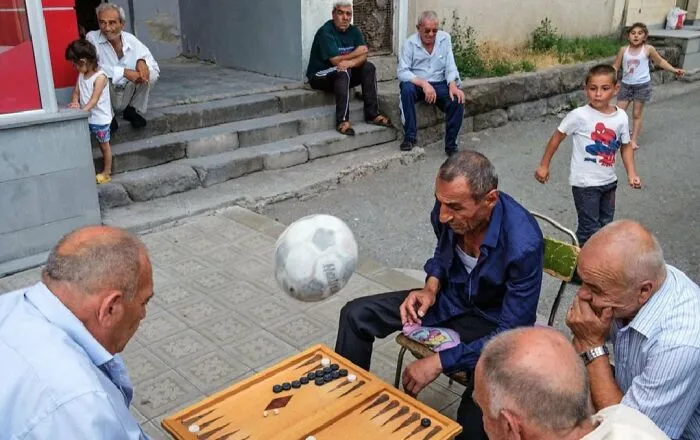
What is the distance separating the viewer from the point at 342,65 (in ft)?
23.3

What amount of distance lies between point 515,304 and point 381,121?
495 cm

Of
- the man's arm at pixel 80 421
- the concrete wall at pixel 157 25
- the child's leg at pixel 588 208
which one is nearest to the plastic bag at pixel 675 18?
the concrete wall at pixel 157 25

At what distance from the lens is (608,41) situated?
450 inches

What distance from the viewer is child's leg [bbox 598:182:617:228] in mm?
4617

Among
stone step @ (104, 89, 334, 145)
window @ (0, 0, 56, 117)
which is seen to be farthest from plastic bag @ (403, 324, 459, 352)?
stone step @ (104, 89, 334, 145)

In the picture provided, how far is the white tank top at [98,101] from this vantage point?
207 inches

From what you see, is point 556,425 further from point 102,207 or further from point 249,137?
point 249,137

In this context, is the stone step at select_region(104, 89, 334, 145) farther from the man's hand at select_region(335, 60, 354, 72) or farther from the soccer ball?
the soccer ball

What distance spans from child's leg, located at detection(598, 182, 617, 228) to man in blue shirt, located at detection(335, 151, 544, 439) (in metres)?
2.04

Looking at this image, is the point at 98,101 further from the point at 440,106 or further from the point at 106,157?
the point at 440,106

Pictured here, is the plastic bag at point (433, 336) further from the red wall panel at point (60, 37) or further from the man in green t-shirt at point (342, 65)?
the man in green t-shirt at point (342, 65)

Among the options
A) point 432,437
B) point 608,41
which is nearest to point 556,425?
point 432,437

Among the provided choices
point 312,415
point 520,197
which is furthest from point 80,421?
point 520,197

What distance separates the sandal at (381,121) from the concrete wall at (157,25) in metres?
3.37
